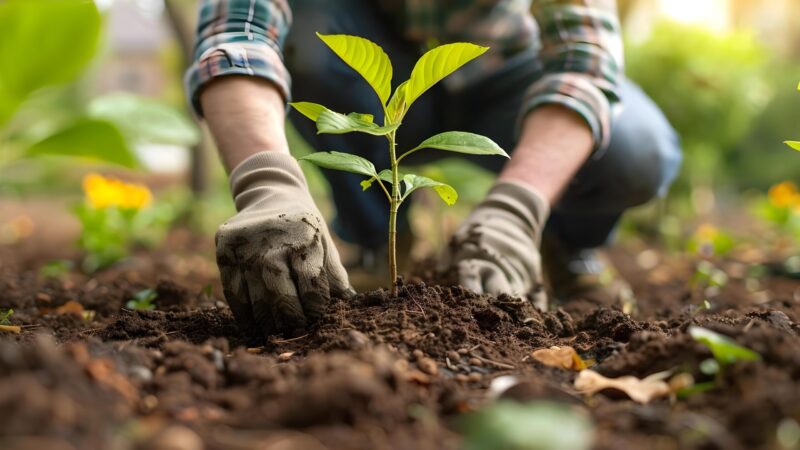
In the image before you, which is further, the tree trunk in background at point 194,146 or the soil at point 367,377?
the tree trunk in background at point 194,146

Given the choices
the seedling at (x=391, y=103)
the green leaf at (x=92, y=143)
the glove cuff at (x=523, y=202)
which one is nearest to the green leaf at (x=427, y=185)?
the seedling at (x=391, y=103)

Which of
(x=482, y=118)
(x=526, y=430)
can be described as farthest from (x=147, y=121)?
(x=526, y=430)

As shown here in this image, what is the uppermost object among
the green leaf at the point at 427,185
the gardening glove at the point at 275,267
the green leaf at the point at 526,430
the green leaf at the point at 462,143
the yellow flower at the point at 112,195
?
the yellow flower at the point at 112,195

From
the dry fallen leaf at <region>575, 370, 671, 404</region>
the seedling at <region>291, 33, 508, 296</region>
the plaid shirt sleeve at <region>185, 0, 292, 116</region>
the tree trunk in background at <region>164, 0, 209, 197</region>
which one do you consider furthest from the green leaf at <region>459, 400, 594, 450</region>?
the tree trunk in background at <region>164, 0, 209, 197</region>

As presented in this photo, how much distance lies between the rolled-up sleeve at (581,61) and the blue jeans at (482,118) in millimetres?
278

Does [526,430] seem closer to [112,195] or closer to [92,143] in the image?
[92,143]

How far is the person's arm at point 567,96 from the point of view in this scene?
156 centimetres

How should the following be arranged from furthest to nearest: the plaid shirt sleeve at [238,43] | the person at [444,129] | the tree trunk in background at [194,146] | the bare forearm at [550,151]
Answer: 1. the tree trunk in background at [194,146]
2. the bare forearm at [550,151]
3. the plaid shirt sleeve at [238,43]
4. the person at [444,129]

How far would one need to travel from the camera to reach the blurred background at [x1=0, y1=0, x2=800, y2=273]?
2273mm

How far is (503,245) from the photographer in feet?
4.66

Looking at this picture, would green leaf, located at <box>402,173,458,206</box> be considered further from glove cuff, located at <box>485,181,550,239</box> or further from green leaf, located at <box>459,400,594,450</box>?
green leaf, located at <box>459,400,594,450</box>

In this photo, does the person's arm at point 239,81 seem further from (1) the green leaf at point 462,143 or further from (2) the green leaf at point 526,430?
Answer: (2) the green leaf at point 526,430

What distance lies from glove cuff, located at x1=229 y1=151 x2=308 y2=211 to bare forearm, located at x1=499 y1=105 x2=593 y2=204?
0.46m

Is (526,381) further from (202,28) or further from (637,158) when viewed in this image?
(637,158)
